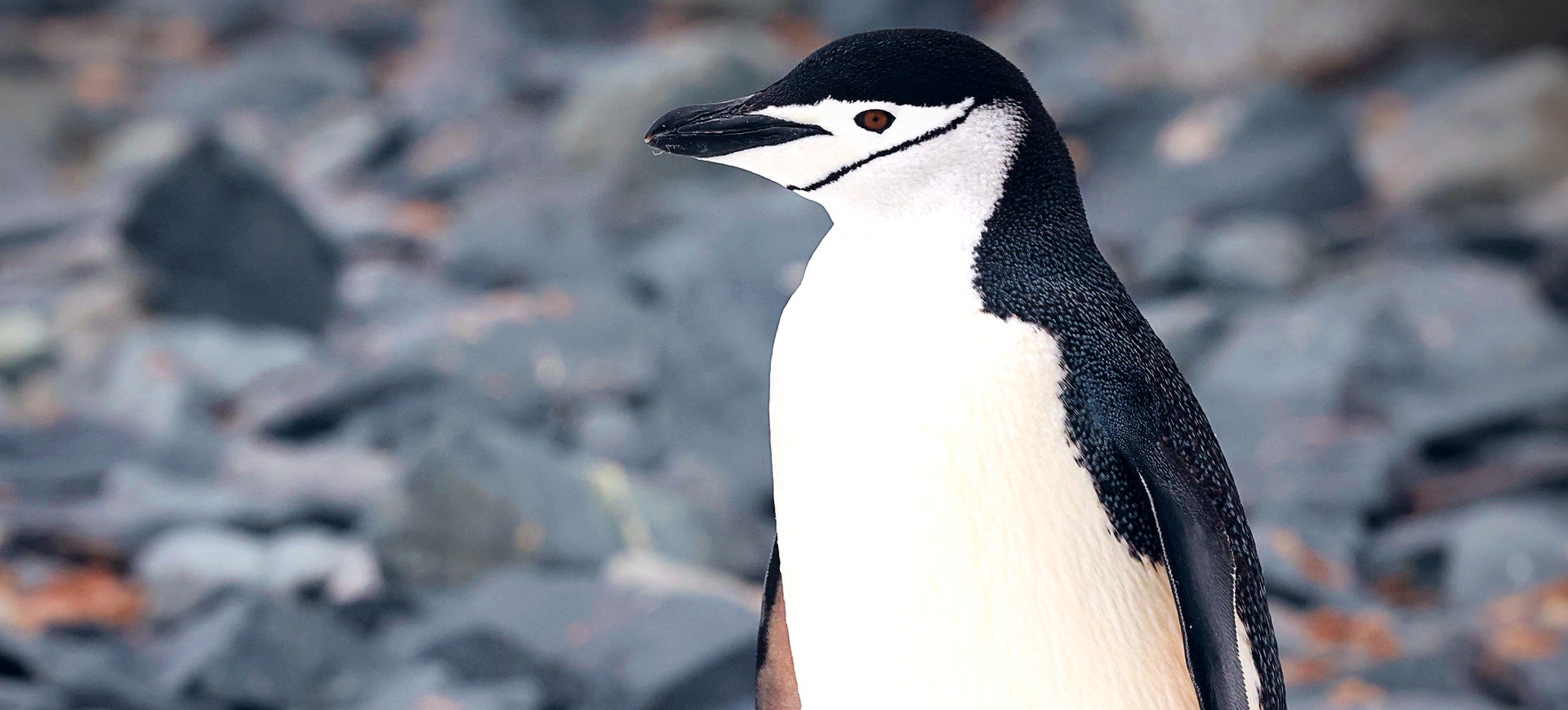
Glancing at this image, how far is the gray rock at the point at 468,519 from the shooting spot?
319 centimetres

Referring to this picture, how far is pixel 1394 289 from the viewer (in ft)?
15.3

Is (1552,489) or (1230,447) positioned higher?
(1230,447)

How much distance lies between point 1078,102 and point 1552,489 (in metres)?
3.96

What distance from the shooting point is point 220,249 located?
210 inches

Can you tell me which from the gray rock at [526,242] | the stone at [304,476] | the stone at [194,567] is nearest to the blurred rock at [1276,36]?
the gray rock at [526,242]

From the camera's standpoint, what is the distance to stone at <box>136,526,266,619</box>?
10.8 ft

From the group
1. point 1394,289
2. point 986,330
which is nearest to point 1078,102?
point 1394,289

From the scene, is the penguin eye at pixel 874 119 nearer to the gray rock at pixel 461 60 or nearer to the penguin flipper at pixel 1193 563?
the penguin flipper at pixel 1193 563

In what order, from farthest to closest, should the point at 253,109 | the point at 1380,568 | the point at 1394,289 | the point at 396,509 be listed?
the point at 253,109
the point at 1394,289
the point at 1380,568
the point at 396,509

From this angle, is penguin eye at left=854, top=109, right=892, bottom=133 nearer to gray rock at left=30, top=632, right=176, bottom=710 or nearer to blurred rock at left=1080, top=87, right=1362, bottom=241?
gray rock at left=30, top=632, right=176, bottom=710

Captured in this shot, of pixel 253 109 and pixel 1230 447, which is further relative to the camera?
pixel 253 109

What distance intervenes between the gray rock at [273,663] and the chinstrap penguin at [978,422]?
1611 mm

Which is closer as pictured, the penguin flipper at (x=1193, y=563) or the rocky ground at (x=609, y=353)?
the penguin flipper at (x=1193, y=563)

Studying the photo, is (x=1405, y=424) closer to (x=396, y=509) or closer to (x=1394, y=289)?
(x=1394, y=289)
